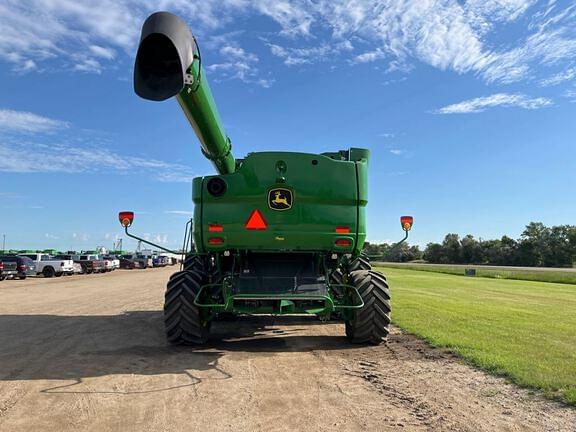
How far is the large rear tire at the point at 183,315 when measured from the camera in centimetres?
782

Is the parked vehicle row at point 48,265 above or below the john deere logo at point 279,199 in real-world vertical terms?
below

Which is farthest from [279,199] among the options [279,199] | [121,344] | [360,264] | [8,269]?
[8,269]

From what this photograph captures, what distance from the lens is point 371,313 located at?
8.04m

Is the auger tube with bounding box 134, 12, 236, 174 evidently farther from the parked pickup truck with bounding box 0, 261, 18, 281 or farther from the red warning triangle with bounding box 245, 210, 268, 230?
the parked pickup truck with bounding box 0, 261, 18, 281

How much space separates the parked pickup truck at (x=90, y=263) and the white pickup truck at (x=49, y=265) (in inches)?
149

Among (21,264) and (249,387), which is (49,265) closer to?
(21,264)

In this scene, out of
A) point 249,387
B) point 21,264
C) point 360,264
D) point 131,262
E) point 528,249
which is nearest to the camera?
point 249,387

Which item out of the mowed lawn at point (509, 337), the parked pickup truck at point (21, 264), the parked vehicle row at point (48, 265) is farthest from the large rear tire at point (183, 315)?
the parked pickup truck at point (21, 264)

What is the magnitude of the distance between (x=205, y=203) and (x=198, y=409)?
12.2 ft

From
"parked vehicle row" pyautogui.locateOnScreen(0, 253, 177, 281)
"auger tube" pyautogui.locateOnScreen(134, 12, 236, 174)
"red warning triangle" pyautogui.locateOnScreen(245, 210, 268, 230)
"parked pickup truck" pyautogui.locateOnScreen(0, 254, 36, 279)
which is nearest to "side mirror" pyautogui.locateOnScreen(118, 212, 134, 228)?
"red warning triangle" pyautogui.locateOnScreen(245, 210, 268, 230)

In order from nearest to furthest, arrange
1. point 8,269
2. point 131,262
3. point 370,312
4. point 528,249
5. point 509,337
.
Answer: point 370,312 → point 509,337 → point 8,269 → point 131,262 → point 528,249

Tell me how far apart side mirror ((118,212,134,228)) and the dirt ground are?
1989 millimetres

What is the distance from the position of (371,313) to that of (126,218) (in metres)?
4.36

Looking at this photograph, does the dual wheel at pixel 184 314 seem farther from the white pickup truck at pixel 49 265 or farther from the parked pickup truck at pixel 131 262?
the parked pickup truck at pixel 131 262
